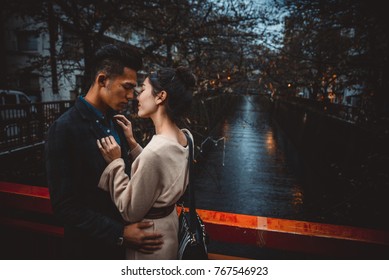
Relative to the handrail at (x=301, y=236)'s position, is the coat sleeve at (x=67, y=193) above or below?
above

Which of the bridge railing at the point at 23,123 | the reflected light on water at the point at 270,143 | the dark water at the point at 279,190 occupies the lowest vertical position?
the dark water at the point at 279,190

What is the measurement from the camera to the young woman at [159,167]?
1.30 m

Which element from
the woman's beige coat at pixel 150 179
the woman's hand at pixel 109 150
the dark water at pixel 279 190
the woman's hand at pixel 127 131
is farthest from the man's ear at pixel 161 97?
the dark water at pixel 279 190

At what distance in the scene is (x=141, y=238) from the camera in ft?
4.73

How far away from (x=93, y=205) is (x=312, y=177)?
9274 mm

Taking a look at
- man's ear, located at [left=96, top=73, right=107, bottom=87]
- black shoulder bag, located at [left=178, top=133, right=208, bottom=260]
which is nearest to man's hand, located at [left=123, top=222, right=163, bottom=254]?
black shoulder bag, located at [left=178, top=133, right=208, bottom=260]

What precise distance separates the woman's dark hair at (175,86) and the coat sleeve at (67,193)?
592 millimetres

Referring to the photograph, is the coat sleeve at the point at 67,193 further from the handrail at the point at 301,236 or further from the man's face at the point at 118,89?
the handrail at the point at 301,236

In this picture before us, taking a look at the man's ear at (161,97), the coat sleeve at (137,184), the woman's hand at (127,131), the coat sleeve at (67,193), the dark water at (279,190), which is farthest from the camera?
the dark water at (279,190)

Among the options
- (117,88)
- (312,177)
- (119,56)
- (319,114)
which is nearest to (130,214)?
(117,88)

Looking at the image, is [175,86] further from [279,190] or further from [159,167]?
[279,190]

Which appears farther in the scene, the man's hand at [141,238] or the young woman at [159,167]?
the man's hand at [141,238]

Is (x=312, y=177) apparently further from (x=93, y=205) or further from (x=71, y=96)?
(x=71, y=96)
